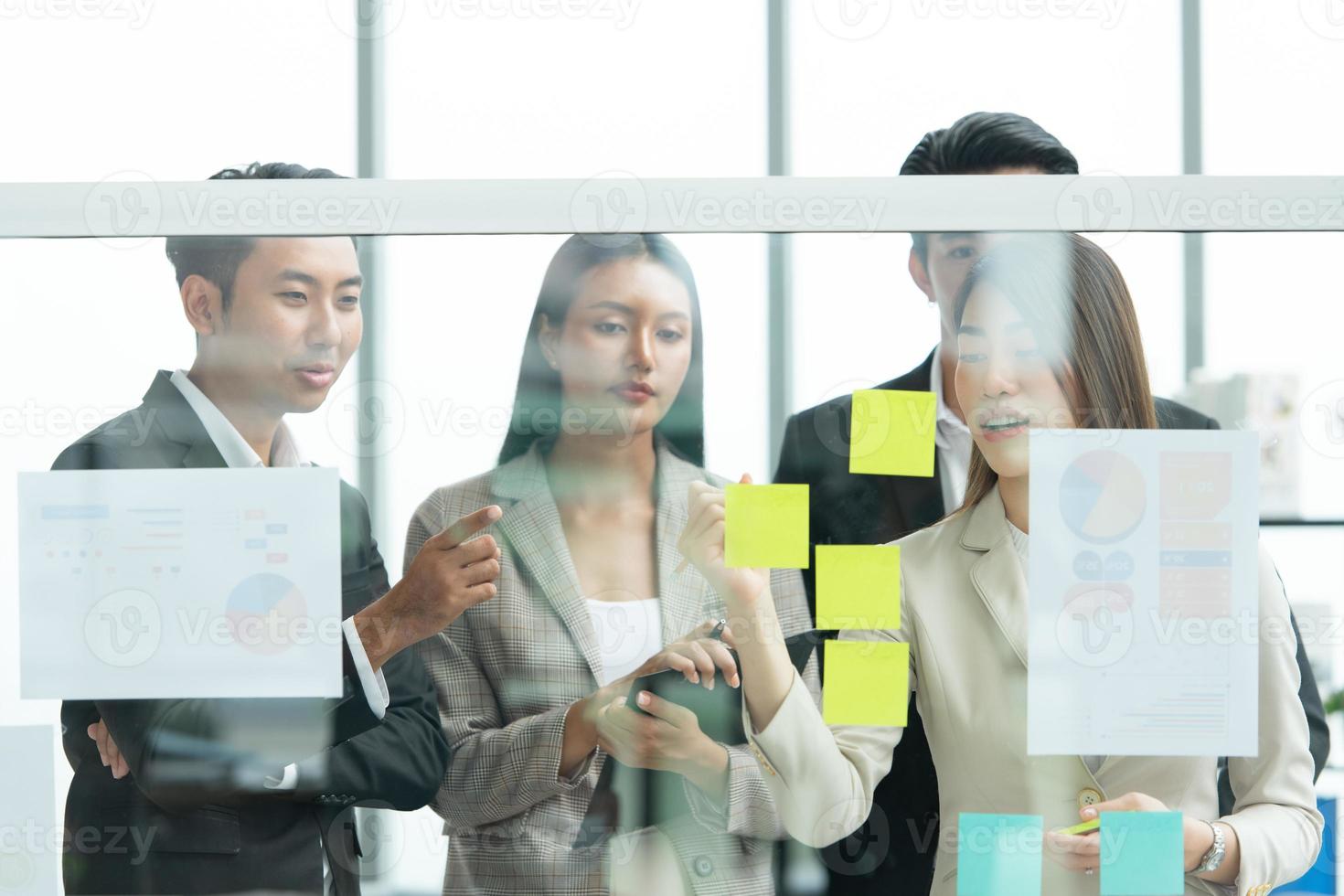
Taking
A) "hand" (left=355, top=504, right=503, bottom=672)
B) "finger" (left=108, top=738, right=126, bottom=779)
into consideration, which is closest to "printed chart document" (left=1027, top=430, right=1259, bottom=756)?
"hand" (left=355, top=504, right=503, bottom=672)

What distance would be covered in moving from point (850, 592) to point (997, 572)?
0.50 feet

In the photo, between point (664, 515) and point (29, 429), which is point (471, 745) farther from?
point (29, 429)

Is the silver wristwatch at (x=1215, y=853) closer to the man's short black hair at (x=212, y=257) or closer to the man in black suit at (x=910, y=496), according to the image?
the man in black suit at (x=910, y=496)

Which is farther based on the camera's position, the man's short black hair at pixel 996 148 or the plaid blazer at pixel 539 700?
the man's short black hair at pixel 996 148

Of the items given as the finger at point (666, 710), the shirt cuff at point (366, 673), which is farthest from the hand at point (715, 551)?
the shirt cuff at point (366, 673)

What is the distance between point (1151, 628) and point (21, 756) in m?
1.17

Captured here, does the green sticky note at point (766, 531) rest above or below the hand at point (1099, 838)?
above

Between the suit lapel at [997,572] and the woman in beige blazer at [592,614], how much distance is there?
0.19 m

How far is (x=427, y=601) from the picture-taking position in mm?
1003

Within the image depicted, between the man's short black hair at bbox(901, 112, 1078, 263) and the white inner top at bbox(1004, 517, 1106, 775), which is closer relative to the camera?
the white inner top at bbox(1004, 517, 1106, 775)

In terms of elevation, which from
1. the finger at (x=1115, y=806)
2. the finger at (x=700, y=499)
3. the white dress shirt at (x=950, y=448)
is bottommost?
the finger at (x=1115, y=806)

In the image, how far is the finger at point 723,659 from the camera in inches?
39.2

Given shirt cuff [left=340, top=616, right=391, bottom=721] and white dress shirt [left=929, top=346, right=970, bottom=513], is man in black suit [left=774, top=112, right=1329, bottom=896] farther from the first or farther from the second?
shirt cuff [left=340, top=616, right=391, bottom=721]

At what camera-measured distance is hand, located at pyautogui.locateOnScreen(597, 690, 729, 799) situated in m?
1.00
